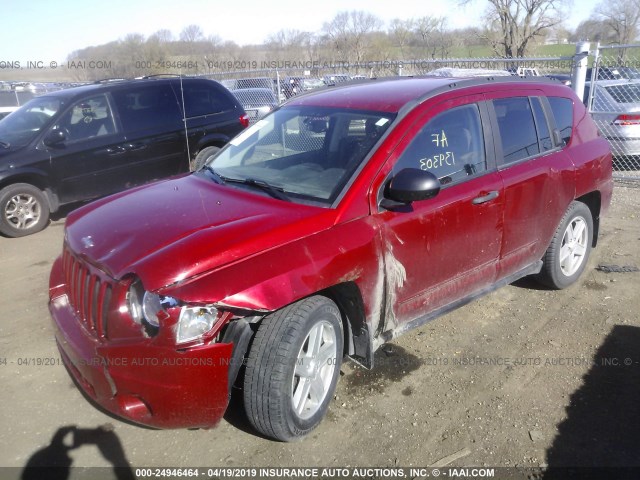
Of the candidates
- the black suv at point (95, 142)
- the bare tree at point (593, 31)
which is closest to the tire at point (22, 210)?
the black suv at point (95, 142)

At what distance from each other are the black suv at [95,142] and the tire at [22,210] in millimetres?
11

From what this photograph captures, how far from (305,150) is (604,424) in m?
2.49

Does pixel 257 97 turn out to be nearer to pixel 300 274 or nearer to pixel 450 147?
pixel 450 147

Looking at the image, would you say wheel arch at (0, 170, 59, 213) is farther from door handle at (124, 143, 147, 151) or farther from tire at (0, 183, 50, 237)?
door handle at (124, 143, 147, 151)

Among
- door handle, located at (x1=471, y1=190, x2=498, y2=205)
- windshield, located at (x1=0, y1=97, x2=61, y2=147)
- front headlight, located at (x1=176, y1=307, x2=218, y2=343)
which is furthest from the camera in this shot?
windshield, located at (x1=0, y1=97, x2=61, y2=147)

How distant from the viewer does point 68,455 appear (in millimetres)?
2900

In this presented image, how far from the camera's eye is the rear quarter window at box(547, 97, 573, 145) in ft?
14.8

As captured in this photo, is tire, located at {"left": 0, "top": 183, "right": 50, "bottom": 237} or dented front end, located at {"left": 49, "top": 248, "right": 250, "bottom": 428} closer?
dented front end, located at {"left": 49, "top": 248, "right": 250, "bottom": 428}

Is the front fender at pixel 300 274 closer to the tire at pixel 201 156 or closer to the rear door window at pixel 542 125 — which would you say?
the rear door window at pixel 542 125

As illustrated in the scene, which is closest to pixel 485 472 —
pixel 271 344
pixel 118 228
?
pixel 271 344

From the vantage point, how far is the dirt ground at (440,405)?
2879 millimetres

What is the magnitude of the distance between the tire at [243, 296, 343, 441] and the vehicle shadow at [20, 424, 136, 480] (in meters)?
0.74

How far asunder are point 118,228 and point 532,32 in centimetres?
3776

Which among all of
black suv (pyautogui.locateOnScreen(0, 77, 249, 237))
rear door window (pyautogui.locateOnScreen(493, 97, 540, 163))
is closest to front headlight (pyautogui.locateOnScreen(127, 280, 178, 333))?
rear door window (pyautogui.locateOnScreen(493, 97, 540, 163))
